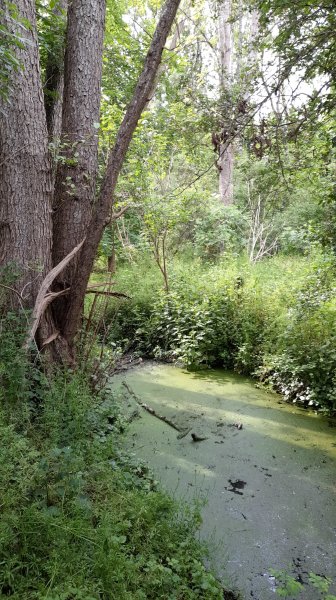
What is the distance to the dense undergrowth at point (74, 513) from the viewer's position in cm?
154

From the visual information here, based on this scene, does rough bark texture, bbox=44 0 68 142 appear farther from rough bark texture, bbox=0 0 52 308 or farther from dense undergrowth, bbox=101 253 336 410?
dense undergrowth, bbox=101 253 336 410

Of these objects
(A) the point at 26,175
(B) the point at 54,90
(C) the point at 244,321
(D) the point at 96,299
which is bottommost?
(C) the point at 244,321

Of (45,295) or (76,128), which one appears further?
(76,128)

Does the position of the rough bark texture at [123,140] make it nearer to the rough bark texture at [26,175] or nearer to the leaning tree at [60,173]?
the leaning tree at [60,173]

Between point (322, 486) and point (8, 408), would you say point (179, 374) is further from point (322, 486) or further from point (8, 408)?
point (8, 408)

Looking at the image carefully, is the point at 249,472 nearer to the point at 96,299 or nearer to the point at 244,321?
the point at 96,299

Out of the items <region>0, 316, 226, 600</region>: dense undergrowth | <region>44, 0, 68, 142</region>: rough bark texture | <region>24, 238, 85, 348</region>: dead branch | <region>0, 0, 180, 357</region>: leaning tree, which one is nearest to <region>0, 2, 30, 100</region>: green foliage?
<region>0, 0, 180, 357</region>: leaning tree

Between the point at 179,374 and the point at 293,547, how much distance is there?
124 inches

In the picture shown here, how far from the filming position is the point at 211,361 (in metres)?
5.54

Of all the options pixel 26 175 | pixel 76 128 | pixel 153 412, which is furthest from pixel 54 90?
pixel 153 412

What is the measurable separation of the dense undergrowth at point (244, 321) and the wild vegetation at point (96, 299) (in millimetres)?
24

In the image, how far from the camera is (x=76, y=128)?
3.20 m

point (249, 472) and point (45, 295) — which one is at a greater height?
point (45, 295)

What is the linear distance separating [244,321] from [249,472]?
8.54 ft
